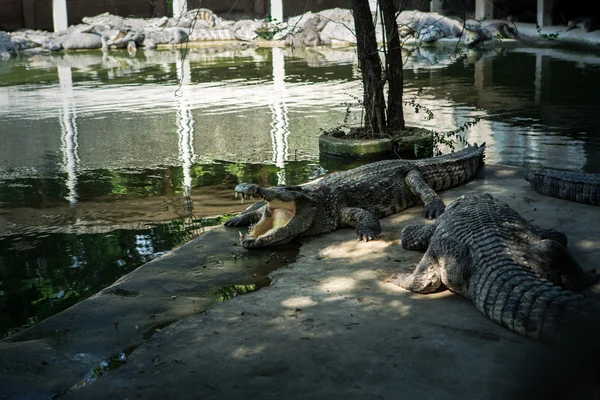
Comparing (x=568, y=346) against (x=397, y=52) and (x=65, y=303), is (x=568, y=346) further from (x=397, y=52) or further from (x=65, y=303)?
(x=397, y=52)

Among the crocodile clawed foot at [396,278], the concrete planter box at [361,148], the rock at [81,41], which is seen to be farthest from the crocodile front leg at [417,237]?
the rock at [81,41]

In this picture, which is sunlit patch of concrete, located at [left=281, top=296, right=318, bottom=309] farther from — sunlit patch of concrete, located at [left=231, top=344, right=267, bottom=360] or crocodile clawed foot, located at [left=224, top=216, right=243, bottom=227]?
crocodile clawed foot, located at [left=224, top=216, right=243, bottom=227]

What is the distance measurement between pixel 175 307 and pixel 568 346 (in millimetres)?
3220

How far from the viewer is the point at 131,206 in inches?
250

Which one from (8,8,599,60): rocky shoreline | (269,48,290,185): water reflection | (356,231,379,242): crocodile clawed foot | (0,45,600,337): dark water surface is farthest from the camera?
(8,8,599,60): rocky shoreline

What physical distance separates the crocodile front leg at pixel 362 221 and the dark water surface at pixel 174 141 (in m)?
1.22

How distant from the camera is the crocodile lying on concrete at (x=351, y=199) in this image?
16.0 feet

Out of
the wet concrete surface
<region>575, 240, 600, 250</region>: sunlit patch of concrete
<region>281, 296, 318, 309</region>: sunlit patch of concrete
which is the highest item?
<region>575, 240, 600, 250</region>: sunlit patch of concrete

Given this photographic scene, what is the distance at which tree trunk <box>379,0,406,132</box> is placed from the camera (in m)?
7.59

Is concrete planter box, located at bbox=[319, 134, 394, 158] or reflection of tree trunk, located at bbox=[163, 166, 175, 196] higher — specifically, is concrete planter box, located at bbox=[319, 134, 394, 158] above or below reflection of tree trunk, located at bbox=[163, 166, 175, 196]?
above

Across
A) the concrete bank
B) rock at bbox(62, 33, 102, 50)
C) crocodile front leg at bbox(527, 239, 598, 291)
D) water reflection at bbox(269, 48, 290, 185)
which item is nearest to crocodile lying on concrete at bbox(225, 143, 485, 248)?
the concrete bank

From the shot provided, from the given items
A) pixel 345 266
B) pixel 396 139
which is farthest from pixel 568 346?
pixel 396 139

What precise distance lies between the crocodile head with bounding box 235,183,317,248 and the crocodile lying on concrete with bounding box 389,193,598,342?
1.10 m

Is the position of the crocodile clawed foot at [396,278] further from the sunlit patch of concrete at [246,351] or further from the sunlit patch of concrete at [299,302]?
the sunlit patch of concrete at [246,351]
